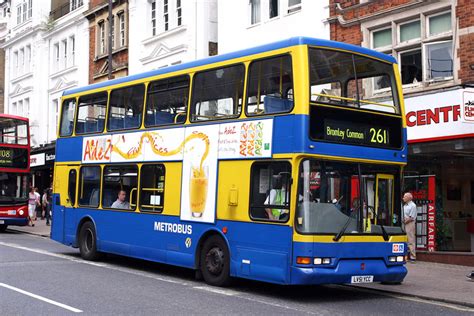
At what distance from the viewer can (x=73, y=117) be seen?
15.9m

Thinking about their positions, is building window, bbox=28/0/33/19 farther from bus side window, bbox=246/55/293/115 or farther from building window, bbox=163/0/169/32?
bus side window, bbox=246/55/293/115

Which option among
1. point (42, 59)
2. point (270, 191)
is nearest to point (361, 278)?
point (270, 191)

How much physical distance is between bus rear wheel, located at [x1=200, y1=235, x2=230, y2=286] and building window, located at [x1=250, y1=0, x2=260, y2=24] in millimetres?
12165

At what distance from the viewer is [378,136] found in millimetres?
10602

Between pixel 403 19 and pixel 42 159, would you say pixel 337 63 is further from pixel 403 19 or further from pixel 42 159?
pixel 42 159

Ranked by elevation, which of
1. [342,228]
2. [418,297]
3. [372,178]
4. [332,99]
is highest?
[332,99]

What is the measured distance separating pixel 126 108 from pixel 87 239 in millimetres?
3417

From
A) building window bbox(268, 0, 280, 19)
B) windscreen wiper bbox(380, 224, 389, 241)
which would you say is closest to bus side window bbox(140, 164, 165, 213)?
windscreen wiper bbox(380, 224, 389, 241)

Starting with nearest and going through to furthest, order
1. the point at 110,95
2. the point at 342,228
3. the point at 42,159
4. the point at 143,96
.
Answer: the point at 342,228, the point at 143,96, the point at 110,95, the point at 42,159

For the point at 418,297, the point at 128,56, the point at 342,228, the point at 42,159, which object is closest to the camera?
the point at 342,228

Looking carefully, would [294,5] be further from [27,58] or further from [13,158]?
[27,58]

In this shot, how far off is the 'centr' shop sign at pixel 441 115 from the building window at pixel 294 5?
→ 5.60 m

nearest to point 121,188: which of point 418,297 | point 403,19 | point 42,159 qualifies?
point 418,297

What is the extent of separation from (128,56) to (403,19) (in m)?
15.0
